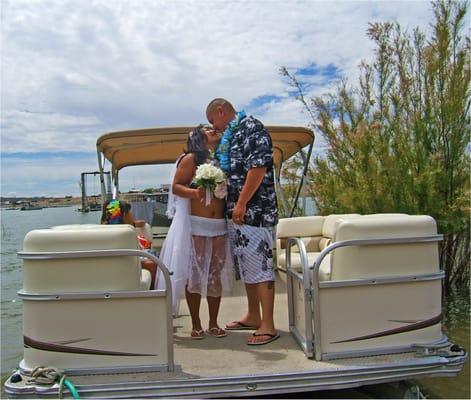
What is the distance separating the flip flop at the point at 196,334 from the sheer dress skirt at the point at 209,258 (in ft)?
0.85

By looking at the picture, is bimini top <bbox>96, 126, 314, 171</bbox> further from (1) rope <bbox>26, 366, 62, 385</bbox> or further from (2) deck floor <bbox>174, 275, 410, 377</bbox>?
(1) rope <bbox>26, 366, 62, 385</bbox>

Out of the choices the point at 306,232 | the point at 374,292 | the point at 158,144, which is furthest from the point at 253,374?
the point at 158,144

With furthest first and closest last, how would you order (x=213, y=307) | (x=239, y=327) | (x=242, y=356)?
(x=239, y=327) → (x=213, y=307) → (x=242, y=356)

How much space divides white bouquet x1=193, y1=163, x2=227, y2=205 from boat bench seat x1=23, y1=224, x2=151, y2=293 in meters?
0.69

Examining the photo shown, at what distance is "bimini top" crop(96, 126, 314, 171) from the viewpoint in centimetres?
532

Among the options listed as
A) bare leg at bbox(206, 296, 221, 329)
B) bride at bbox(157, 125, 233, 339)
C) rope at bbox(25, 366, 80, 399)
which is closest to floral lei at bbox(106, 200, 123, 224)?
bride at bbox(157, 125, 233, 339)

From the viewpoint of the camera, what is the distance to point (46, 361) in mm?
2869

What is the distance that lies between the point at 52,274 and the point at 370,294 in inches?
71.5

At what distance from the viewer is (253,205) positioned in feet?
11.3

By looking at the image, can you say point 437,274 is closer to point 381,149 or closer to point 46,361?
point 46,361

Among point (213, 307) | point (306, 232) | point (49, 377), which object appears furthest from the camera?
point (306, 232)

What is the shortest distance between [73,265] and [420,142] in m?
5.18

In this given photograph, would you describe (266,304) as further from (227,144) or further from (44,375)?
(44,375)

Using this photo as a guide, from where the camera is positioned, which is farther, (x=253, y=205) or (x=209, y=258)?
(x=209, y=258)
